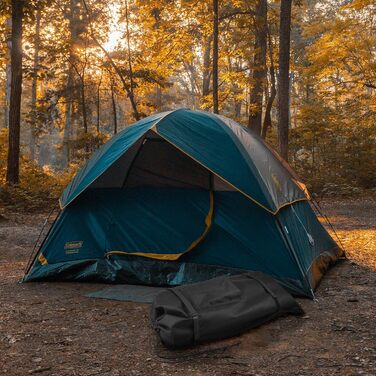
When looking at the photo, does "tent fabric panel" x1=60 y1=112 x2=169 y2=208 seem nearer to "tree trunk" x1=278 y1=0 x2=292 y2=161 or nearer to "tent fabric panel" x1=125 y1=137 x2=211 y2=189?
"tent fabric panel" x1=125 y1=137 x2=211 y2=189

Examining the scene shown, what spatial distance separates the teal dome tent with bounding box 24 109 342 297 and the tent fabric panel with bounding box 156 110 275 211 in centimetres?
1

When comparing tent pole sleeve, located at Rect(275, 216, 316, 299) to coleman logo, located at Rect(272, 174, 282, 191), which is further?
coleman logo, located at Rect(272, 174, 282, 191)

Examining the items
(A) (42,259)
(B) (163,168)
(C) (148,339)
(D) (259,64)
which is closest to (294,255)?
(C) (148,339)

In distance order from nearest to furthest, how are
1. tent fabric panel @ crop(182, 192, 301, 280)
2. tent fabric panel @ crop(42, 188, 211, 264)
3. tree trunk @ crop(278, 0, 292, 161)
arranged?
tent fabric panel @ crop(182, 192, 301, 280) → tent fabric panel @ crop(42, 188, 211, 264) → tree trunk @ crop(278, 0, 292, 161)

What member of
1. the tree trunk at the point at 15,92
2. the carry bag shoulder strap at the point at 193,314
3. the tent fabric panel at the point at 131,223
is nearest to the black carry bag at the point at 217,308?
the carry bag shoulder strap at the point at 193,314

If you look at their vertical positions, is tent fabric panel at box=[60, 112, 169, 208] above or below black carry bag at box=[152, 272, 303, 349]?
above

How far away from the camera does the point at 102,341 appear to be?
3.78 m

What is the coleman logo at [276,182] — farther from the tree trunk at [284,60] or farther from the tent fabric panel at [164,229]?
the tree trunk at [284,60]

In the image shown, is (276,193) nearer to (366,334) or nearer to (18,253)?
(366,334)

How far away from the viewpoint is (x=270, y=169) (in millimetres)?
5516

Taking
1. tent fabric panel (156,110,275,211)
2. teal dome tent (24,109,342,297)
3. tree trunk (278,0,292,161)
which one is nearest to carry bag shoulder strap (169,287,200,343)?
teal dome tent (24,109,342,297)

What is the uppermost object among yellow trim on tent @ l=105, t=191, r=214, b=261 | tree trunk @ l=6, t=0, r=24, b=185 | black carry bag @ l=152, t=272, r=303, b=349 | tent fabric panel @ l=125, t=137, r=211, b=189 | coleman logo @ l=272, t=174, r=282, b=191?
tree trunk @ l=6, t=0, r=24, b=185

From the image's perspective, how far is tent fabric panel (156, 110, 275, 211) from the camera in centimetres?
491

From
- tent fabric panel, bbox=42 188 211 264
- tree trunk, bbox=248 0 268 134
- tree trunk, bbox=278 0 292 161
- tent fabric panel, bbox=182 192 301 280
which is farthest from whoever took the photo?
tree trunk, bbox=248 0 268 134
